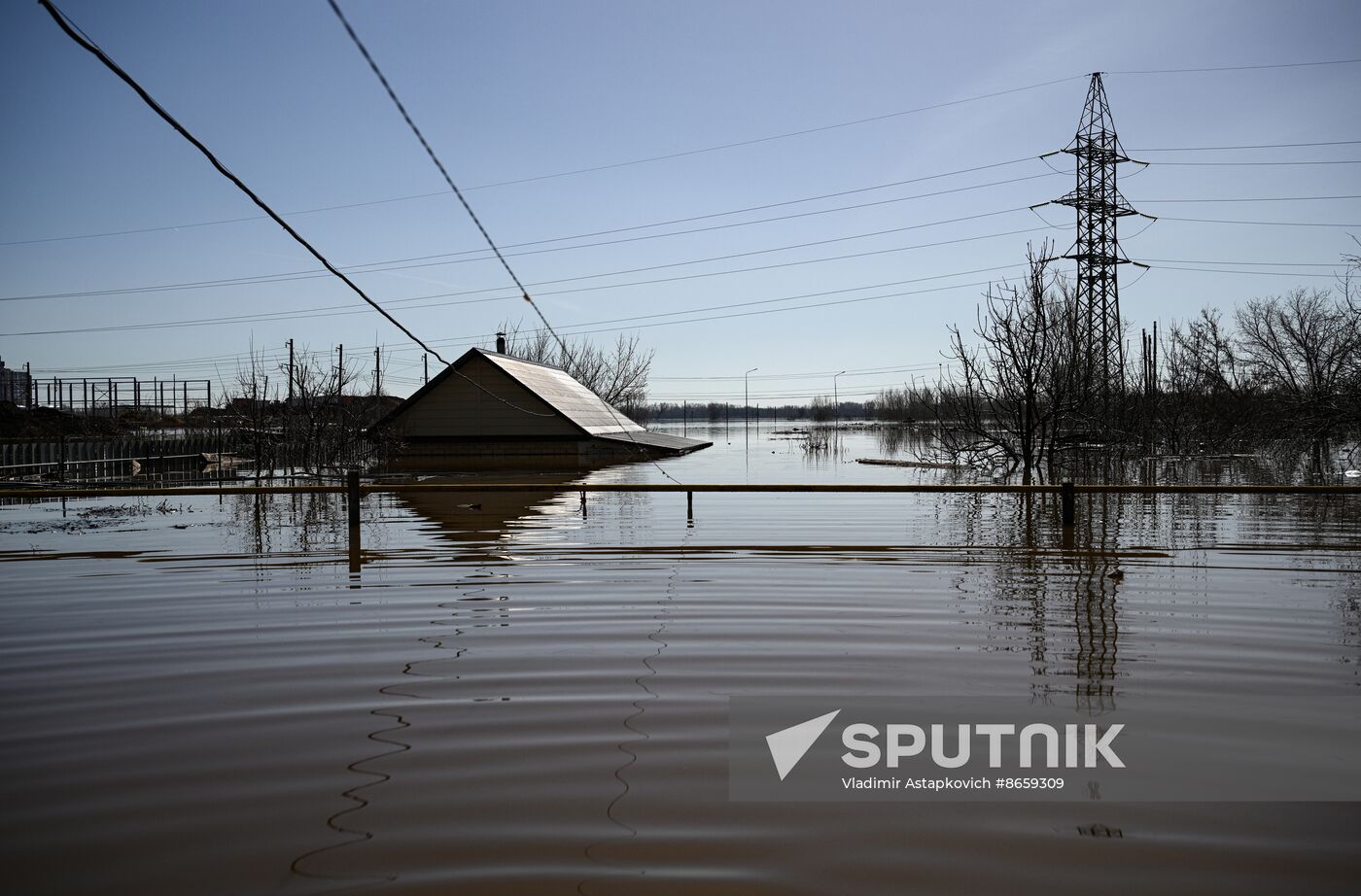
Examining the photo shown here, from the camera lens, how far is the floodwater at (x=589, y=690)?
12.7ft

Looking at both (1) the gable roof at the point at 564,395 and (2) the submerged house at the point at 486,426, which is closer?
(2) the submerged house at the point at 486,426

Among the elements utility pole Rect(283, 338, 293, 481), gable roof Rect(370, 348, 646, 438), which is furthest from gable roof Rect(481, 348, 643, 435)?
utility pole Rect(283, 338, 293, 481)

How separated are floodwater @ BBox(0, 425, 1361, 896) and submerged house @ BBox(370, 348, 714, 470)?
21767 mm

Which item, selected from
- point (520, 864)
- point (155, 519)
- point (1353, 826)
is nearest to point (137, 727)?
A: point (520, 864)

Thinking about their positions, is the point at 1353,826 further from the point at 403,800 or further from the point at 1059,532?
the point at 1059,532

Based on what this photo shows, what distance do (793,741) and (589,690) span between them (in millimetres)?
1631

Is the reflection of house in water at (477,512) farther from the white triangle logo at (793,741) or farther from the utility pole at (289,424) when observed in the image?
the utility pole at (289,424)

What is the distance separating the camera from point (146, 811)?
4.38m

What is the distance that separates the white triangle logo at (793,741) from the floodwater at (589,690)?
1.02ft

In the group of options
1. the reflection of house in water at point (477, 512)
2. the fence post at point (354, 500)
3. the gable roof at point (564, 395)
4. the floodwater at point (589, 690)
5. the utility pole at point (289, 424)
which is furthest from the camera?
the gable roof at point (564, 395)

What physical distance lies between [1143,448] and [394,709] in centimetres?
3889

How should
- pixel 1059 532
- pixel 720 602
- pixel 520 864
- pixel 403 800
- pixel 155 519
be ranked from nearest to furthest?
pixel 520 864 → pixel 403 800 → pixel 720 602 → pixel 1059 532 → pixel 155 519

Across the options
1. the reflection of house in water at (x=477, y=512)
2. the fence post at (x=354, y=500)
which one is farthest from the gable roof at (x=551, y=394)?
the fence post at (x=354, y=500)

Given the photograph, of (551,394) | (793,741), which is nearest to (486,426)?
(551,394)
